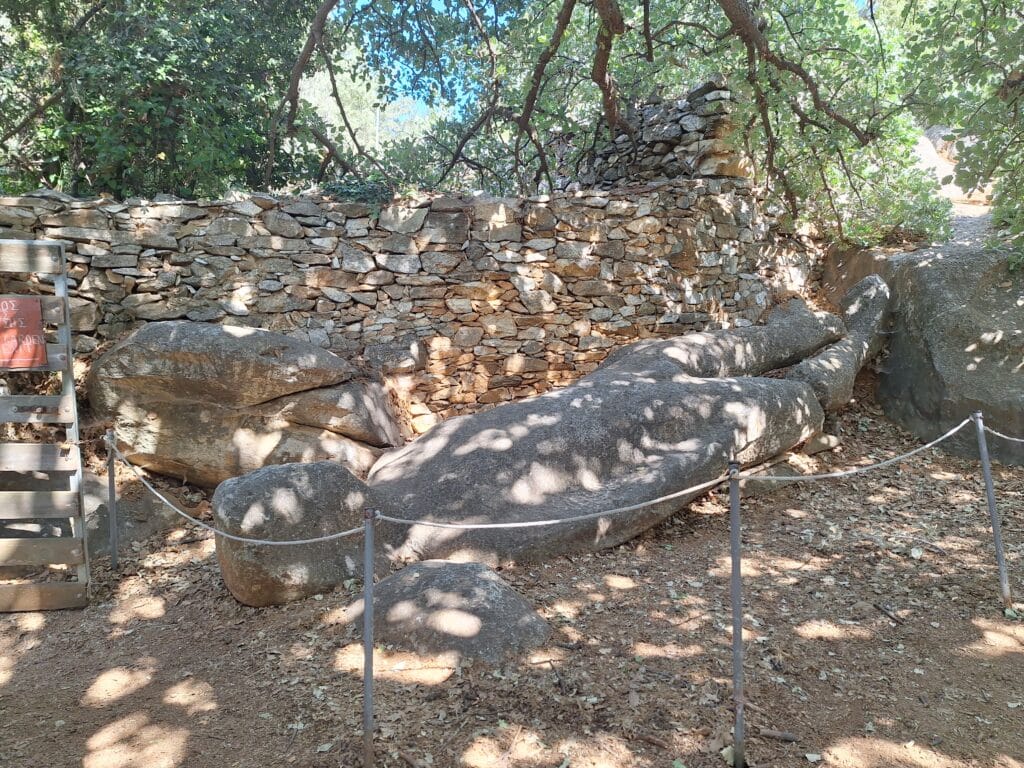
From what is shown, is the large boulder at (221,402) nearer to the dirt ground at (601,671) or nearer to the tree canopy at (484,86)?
the dirt ground at (601,671)

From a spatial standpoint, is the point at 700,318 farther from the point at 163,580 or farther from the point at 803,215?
the point at 163,580

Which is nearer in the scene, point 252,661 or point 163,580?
point 252,661

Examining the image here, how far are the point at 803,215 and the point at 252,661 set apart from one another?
7.12m

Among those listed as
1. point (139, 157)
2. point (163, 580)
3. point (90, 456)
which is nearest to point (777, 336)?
point (163, 580)

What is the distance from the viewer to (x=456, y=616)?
3.06m

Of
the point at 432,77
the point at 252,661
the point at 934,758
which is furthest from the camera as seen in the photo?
the point at 432,77

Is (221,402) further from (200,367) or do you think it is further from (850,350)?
(850,350)

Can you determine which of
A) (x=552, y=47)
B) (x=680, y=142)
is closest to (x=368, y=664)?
(x=552, y=47)

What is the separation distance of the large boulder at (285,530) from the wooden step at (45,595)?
37.1 inches

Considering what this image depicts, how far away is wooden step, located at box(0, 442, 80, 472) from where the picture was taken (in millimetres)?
3918

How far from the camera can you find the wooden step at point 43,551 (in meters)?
3.91

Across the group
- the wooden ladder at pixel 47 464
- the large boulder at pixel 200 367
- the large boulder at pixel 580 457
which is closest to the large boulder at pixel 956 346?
the large boulder at pixel 580 457

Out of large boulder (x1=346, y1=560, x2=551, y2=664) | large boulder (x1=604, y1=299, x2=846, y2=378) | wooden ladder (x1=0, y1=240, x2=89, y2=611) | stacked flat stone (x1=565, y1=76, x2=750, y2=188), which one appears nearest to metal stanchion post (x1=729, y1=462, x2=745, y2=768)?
large boulder (x1=346, y1=560, x2=551, y2=664)

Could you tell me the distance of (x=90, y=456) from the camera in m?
5.05
